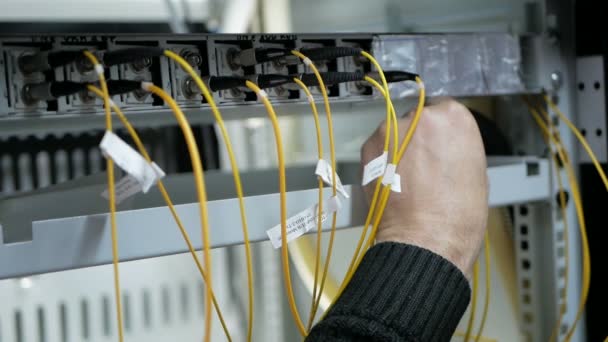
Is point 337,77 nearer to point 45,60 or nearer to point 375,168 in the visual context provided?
point 375,168

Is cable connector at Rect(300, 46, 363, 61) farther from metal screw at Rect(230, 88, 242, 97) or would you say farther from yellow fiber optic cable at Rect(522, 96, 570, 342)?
yellow fiber optic cable at Rect(522, 96, 570, 342)

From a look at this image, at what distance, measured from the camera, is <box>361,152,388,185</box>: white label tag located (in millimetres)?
561

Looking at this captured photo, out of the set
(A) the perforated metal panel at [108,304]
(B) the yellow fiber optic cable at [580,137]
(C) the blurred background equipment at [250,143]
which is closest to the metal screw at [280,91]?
(C) the blurred background equipment at [250,143]

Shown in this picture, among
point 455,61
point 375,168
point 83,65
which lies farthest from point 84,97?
point 455,61

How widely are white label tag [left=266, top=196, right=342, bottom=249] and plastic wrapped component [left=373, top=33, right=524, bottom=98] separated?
0.50 ft

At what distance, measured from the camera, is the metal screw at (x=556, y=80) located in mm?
764

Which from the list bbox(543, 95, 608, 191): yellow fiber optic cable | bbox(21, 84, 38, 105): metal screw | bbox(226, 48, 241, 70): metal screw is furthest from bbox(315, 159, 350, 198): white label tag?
bbox(543, 95, 608, 191): yellow fiber optic cable

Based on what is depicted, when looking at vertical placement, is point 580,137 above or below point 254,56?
below

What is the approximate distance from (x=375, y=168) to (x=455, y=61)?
200 mm

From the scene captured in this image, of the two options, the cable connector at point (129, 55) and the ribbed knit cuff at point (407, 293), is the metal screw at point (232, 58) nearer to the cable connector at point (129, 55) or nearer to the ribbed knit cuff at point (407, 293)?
the cable connector at point (129, 55)

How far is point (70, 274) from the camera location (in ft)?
3.32

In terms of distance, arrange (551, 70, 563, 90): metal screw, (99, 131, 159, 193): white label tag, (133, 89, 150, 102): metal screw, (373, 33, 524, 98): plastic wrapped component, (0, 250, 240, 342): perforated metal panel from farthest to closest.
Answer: (0, 250, 240, 342): perforated metal panel < (551, 70, 563, 90): metal screw < (373, 33, 524, 98): plastic wrapped component < (133, 89, 150, 102): metal screw < (99, 131, 159, 193): white label tag

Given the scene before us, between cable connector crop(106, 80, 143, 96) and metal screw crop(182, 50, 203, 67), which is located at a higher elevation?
metal screw crop(182, 50, 203, 67)

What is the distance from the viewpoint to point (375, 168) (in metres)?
0.56
